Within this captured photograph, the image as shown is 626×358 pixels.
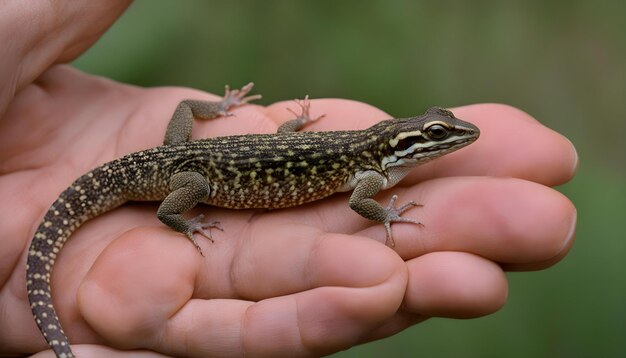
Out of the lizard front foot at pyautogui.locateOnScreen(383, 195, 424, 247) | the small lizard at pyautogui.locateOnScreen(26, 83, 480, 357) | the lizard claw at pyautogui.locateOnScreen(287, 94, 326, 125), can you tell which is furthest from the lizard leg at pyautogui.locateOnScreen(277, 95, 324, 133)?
the lizard front foot at pyautogui.locateOnScreen(383, 195, 424, 247)

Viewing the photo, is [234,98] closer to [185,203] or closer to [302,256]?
[185,203]

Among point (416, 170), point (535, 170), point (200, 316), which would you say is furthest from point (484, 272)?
point (200, 316)

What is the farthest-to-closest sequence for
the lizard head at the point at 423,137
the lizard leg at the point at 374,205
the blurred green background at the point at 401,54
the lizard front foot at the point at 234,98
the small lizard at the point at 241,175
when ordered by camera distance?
the blurred green background at the point at 401,54 < the lizard front foot at the point at 234,98 < the small lizard at the point at 241,175 < the lizard head at the point at 423,137 < the lizard leg at the point at 374,205

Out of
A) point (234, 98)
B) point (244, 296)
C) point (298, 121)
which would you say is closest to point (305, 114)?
point (298, 121)

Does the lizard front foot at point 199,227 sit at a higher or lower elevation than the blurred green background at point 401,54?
lower

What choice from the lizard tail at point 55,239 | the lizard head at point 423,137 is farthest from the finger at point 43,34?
the lizard head at point 423,137

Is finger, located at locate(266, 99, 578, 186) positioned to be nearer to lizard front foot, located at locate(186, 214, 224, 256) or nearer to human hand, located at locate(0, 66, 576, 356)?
human hand, located at locate(0, 66, 576, 356)

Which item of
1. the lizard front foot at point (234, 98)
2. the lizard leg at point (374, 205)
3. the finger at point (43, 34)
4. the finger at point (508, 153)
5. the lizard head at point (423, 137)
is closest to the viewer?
the finger at point (508, 153)

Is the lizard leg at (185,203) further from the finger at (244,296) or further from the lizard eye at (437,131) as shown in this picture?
the lizard eye at (437,131)
